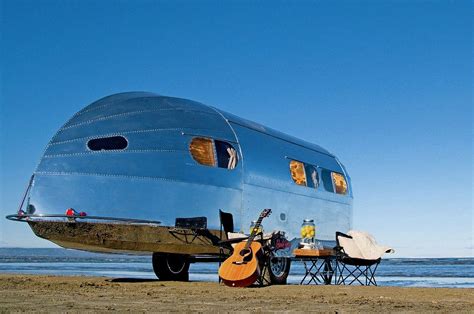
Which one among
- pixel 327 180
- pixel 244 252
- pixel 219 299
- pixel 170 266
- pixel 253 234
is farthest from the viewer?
pixel 327 180


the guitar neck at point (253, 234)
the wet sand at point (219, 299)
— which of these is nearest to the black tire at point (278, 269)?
the wet sand at point (219, 299)

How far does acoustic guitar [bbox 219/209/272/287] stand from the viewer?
44.1 ft

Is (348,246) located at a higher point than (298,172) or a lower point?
lower

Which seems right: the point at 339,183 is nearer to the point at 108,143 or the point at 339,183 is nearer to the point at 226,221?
the point at 226,221

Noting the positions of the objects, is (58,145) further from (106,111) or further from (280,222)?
(280,222)

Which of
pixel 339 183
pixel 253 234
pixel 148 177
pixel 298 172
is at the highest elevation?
pixel 339 183

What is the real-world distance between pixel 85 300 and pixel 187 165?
13.0ft

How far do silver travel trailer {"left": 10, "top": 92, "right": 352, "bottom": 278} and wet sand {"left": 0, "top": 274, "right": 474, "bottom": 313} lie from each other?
3.48 ft

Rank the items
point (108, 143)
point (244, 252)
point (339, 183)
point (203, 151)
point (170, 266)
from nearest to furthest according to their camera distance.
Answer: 1. point (108, 143)
2. point (244, 252)
3. point (203, 151)
4. point (170, 266)
5. point (339, 183)

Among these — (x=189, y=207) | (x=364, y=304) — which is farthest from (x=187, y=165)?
(x=364, y=304)

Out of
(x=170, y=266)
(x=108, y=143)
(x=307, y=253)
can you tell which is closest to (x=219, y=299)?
(x=108, y=143)

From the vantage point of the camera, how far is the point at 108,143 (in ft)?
44.3

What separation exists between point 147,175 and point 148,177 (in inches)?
1.7

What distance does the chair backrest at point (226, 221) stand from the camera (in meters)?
14.2
